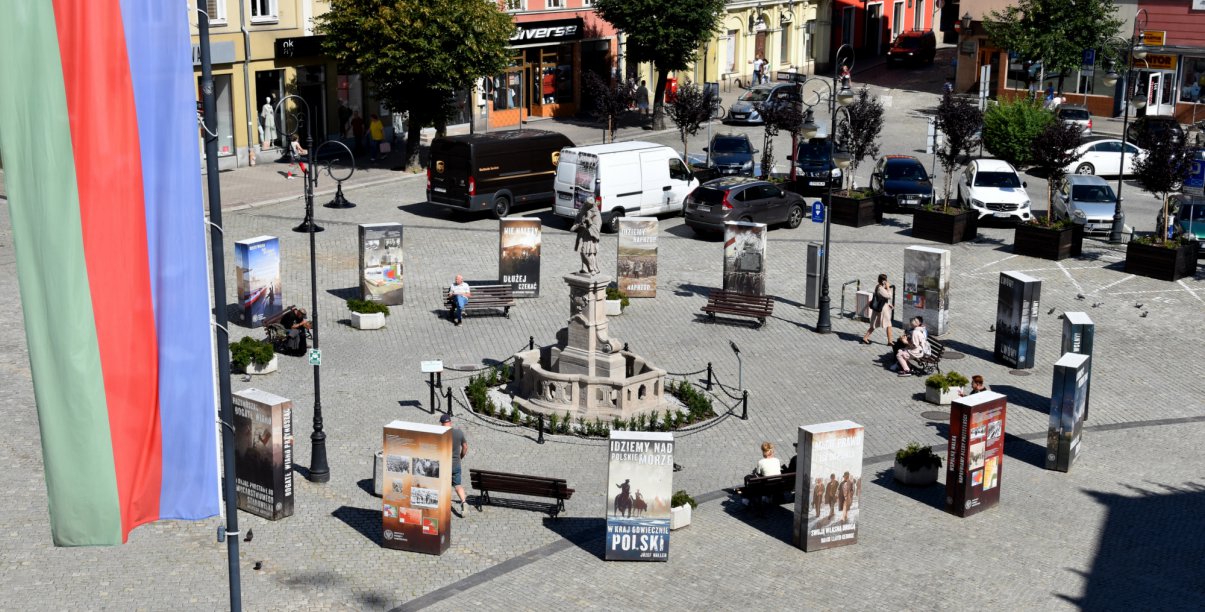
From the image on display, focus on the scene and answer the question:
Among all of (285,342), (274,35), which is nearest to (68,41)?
(285,342)

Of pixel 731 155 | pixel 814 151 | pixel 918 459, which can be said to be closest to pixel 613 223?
pixel 731 155

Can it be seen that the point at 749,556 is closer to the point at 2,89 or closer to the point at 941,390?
the point at 941,390

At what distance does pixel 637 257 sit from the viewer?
30125 mm

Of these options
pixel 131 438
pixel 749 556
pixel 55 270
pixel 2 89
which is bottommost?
pixel 749 556

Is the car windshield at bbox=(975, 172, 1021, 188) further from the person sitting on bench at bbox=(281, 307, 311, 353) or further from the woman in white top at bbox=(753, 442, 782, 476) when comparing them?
the woman in white top at bbox=(753, 442, 782, 476)

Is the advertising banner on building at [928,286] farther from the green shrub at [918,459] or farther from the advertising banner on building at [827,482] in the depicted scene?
the advertising banner on building at [827,482]

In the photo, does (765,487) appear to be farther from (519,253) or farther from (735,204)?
(735,204)

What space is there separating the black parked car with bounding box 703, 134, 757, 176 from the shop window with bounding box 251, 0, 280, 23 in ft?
46.6

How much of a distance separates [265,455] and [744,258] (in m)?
13.9

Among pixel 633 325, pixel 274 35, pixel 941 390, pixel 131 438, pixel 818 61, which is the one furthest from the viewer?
pixel 818 61

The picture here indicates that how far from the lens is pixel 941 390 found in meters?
23.9

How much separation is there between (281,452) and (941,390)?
11372mm

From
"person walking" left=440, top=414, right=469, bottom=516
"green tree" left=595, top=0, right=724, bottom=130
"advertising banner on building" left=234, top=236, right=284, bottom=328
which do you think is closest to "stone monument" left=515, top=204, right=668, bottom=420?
"person walking" left=440, top=414, right=469, bottom=516

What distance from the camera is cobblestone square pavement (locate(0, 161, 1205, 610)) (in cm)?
1689
